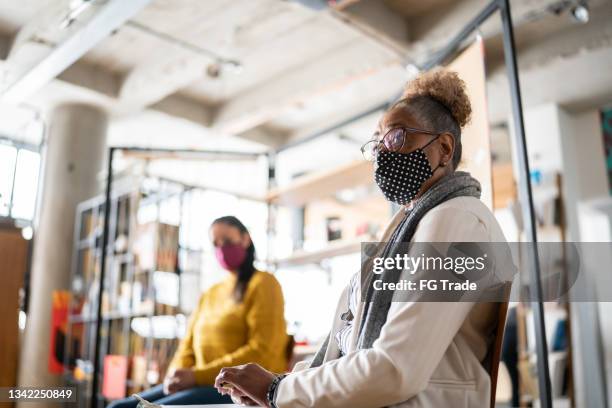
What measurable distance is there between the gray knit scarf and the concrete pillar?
4.93 meters

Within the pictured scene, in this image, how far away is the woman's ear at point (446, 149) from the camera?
4.53 feet

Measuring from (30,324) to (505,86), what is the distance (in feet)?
17.0

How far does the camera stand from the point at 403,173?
4.52 ft

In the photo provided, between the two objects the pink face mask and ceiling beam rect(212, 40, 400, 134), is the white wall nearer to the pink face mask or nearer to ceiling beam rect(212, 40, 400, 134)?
ceiling beam rect(212, 40, 400, 134)

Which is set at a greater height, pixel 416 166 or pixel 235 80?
pixel 235 80

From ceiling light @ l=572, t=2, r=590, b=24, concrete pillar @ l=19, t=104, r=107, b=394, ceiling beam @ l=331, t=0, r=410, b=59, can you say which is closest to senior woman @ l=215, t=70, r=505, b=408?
ceiling beam @ l=331, t=0, r=410, b=59

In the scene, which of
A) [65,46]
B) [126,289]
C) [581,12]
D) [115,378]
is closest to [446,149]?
[65,46]

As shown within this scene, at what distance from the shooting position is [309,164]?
26.8ft

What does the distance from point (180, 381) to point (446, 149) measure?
4.41ft

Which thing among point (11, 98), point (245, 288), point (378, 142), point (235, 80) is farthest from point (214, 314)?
point (235, 80)

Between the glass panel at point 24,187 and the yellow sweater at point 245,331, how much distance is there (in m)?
0.81

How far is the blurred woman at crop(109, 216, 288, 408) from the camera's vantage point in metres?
2.17

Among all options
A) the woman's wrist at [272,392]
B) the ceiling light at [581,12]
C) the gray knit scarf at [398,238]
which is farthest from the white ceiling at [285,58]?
the woman's wrist at [272,392]

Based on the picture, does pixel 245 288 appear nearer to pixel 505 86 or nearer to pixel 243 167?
pixel 505 86
